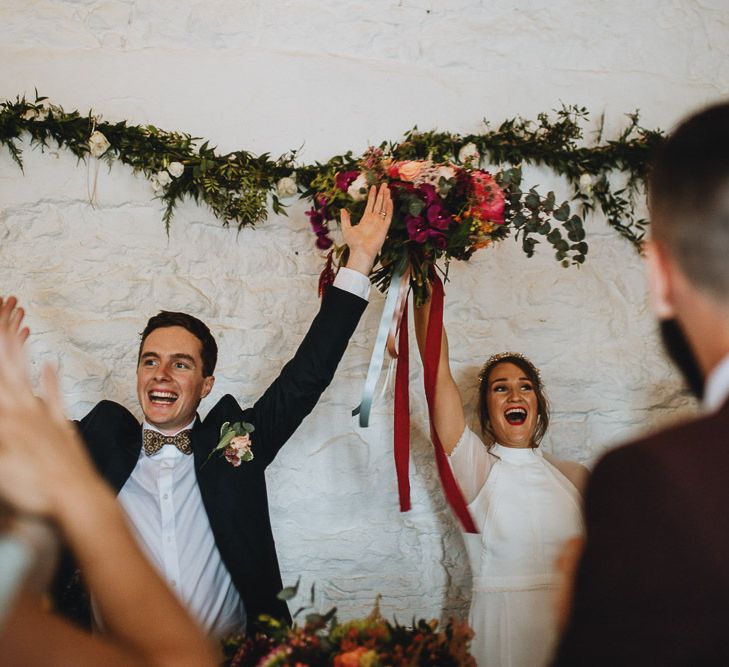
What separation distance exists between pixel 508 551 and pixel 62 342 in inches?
77.0

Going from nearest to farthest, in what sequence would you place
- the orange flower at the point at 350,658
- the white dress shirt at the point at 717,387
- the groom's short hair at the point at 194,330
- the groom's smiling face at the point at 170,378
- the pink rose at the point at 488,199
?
the white dress shirt at the point at 717,387 < the orange flower at the point at 350,658 < the pink rose at the point at 488,199 < the groom's smiling face at the point at 170,378 < the groom's short hair at the point at 194,330

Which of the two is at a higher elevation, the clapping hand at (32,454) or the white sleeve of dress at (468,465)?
the clapping hand at (32,454)

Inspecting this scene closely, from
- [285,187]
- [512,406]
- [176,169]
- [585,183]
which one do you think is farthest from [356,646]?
[585,183]

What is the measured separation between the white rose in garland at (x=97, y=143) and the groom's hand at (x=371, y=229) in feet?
3.94

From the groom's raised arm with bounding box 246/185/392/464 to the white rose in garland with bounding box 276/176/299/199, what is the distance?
25.5 inches

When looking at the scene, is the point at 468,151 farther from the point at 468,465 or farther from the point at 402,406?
the point at 468,465

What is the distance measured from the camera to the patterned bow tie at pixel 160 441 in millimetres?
2396

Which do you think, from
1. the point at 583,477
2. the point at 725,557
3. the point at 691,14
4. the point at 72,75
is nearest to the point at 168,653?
the point at 725,557

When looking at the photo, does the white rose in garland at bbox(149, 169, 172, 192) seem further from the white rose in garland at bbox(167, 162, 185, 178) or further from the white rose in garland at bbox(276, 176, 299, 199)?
the white rose in garland at bbox(276, 176, 299, 199)

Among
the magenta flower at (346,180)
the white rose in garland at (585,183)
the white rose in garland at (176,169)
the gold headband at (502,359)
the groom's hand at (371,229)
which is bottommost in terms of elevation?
the gold headband at (502,359)

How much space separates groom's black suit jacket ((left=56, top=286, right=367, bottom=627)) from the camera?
2262 mm

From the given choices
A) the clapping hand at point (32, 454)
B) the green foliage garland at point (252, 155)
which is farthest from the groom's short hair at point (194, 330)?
the clapping hand at point (32, 454)

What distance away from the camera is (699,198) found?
2.84 ft

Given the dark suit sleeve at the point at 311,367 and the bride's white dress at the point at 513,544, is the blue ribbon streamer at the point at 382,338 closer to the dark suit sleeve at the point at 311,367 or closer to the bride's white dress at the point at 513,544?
the dark suit sleeve at the point at 311,367
